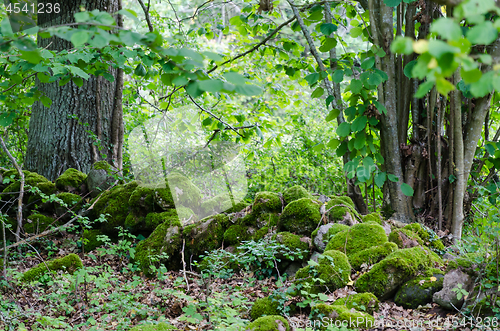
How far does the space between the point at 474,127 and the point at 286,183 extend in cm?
364

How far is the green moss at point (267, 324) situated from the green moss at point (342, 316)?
24cm

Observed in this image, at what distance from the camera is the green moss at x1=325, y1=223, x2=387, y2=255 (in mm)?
3219

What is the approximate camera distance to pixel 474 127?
13.2 feet

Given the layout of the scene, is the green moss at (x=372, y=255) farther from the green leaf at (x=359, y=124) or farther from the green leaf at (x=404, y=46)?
the green leaf at (x=404, y=46)

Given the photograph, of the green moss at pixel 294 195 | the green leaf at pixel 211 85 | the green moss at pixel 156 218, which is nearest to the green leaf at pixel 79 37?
the green leaf at pixel 211 85

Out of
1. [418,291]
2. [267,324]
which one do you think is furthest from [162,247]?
[418,291]

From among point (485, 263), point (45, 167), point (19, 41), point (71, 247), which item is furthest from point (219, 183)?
A: point (19, 41)

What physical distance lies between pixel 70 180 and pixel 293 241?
3703 millimetres

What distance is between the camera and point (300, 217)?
3.74m

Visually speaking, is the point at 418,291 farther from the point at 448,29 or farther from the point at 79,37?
the point at 79,37

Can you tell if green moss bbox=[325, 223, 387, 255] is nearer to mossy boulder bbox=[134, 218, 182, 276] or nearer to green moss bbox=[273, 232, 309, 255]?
green moss bbox=[273, 232, 309, 255]

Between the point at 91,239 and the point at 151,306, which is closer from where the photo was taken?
the point at 151,306

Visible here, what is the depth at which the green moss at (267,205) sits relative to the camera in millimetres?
4082

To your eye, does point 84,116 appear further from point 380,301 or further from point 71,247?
point 380,301
